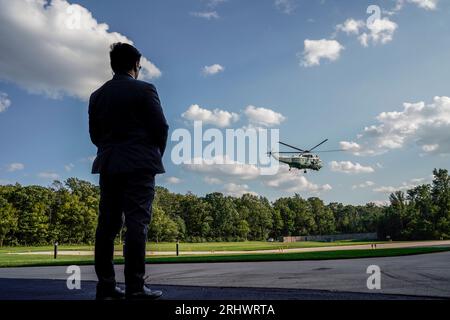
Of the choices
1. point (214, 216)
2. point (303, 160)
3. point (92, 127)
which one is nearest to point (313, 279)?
point (92, 127)

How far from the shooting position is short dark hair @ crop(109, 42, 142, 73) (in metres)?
3.50

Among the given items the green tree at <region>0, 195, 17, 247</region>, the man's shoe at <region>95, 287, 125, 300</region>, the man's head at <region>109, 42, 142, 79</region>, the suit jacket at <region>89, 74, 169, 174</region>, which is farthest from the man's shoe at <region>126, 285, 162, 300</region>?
the green tree at <region>0, 195, 17, 247</region>

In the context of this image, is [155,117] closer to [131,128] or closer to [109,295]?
[131,128]

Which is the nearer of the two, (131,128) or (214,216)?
(131,128)

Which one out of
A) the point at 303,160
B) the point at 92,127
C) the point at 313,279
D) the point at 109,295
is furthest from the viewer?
the point at 303,160

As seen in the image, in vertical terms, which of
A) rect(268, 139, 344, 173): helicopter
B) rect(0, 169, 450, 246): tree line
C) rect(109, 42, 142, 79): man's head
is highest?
rect(268, 139, 344, 173): helicopter

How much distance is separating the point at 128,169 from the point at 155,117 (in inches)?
18.1

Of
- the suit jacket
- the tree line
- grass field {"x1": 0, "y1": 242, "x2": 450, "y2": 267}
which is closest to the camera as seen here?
the suit jacket

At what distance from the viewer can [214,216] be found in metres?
105

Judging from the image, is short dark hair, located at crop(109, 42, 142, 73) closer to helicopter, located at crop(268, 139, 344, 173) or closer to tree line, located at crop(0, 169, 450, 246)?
helicopter, located at crop(268, 139, 344, 173)

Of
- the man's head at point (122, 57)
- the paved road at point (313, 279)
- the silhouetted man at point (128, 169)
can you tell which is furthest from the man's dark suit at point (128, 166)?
the paved road at point (313, 279)

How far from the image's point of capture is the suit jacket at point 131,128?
3191 mm

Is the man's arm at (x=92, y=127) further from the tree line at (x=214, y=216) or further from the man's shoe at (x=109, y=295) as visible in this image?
the tree line at (x=214, y=216)
